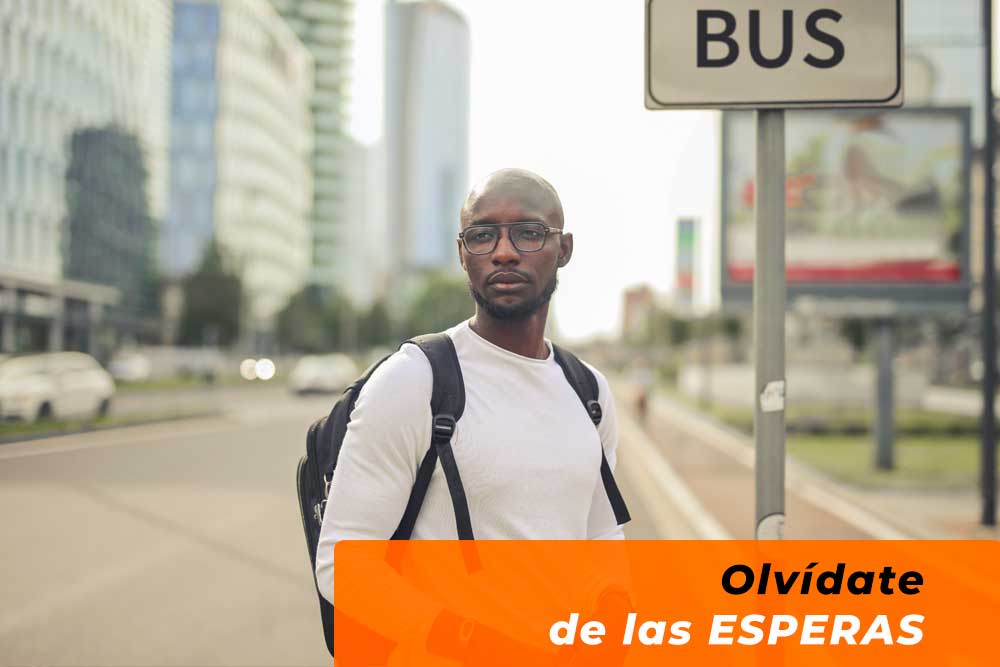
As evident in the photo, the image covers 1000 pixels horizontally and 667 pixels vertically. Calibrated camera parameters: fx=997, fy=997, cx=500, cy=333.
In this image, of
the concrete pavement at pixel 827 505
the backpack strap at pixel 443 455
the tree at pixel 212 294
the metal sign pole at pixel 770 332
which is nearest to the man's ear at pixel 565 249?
the backpack strap at pixel 443 455

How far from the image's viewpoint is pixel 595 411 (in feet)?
7.21

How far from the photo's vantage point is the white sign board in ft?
8.35

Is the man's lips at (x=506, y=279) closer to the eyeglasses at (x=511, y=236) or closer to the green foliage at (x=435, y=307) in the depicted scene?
the eyeglasses at (x=511, y=236)

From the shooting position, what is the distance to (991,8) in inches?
450

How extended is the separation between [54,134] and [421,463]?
167 ft

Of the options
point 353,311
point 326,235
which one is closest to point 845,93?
point 353,311

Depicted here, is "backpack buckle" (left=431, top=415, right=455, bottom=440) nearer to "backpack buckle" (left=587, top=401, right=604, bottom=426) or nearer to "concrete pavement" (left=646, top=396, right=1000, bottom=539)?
"backpack buckle" (left=587, top=401, right=604, bottom=426)

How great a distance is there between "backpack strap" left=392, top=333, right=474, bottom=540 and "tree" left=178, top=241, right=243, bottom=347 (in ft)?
182

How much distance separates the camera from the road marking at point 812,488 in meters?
9.34

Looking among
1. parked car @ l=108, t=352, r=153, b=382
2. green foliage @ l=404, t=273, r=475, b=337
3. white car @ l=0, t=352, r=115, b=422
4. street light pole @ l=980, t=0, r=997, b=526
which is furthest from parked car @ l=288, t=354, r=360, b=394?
green foliage @ l=404, t=273, r=475, b=337

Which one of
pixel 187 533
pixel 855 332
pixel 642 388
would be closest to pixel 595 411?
pixel 187 533

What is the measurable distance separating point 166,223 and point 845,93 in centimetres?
8628

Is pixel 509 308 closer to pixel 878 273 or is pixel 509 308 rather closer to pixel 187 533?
pixel 187 533

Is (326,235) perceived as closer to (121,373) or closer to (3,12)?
(121,373)
